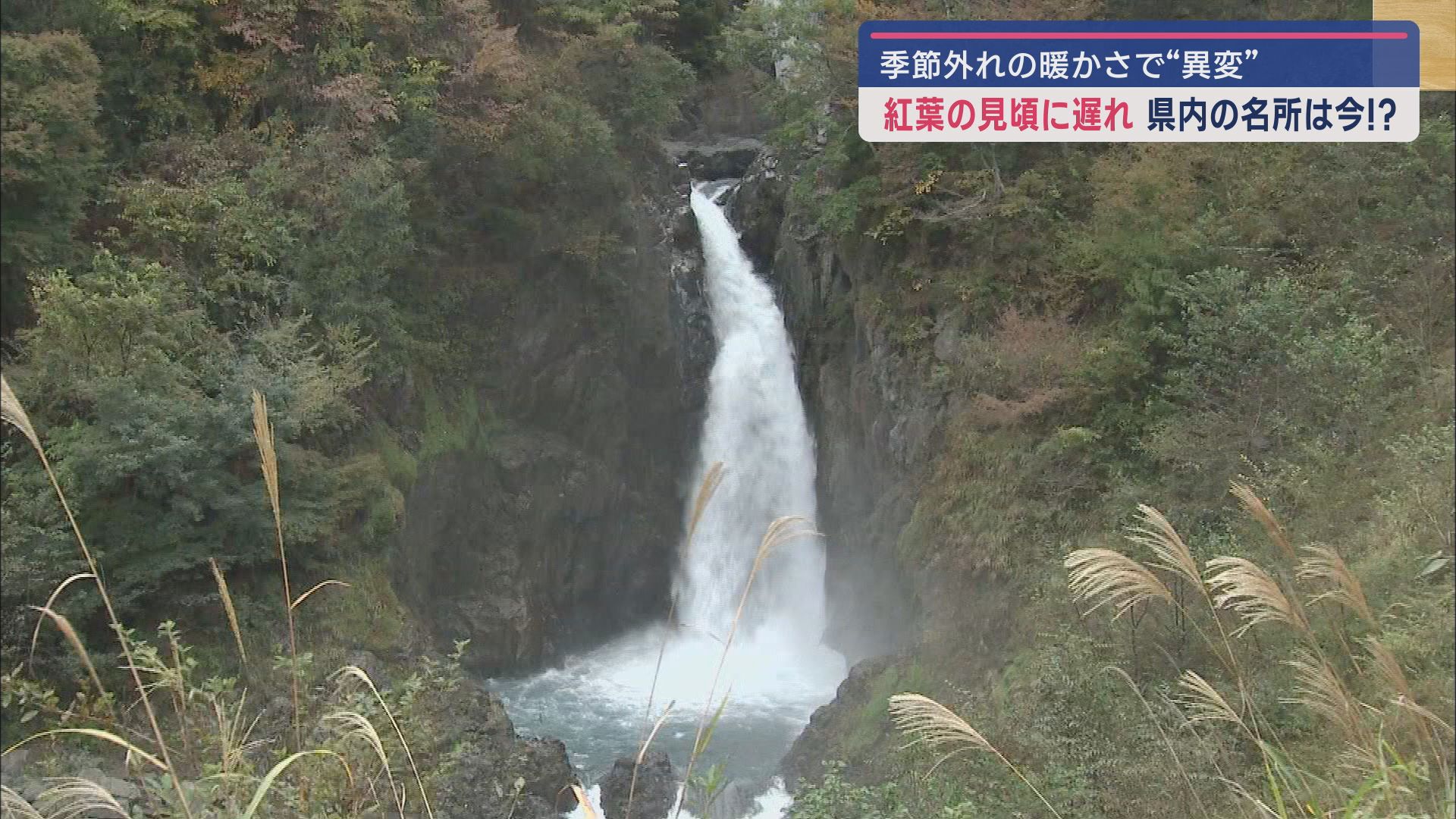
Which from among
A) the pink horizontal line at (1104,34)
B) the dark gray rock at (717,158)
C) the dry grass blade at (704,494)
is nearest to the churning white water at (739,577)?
the dark gray rock at (717,158)

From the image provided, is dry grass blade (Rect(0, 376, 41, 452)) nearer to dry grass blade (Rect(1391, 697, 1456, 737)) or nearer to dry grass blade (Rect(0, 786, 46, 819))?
dry grass blade (Rect(0, 786, 46, 819))

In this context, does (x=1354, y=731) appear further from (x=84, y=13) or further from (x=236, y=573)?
(x=84, y=13)

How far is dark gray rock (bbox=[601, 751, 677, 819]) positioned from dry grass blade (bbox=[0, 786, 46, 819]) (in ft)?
22.8

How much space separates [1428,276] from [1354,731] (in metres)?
5.49

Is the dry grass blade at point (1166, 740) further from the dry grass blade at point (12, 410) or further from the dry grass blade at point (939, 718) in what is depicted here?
the dry grass blade at point (12, 410)

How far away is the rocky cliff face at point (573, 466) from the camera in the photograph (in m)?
14.7

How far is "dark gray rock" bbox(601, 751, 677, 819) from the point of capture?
1001cm

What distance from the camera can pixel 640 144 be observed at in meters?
17.3

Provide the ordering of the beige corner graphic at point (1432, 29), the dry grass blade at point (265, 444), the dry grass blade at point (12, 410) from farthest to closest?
the beige corner graphic at point (1432, 29) → the dry grass blade at point (265, 444) → the dry grass blade at point (12, 410)

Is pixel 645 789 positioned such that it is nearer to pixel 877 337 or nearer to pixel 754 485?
pixel 877 337

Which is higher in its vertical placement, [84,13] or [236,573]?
[84,13]

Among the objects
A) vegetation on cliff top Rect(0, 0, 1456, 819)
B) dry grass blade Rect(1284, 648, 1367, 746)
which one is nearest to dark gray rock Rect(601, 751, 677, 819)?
vegetation on cliff top Rect(0, 0, 1456, 819)

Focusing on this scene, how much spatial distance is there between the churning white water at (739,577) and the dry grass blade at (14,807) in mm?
11371

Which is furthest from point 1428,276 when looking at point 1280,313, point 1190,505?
point 1190,505
